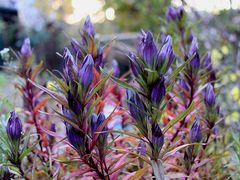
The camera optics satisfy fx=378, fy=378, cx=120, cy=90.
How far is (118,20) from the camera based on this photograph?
5867 mm

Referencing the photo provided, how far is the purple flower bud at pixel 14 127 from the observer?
455 mm

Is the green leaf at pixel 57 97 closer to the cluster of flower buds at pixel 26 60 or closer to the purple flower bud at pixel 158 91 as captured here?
the purple flower bud at pixel 158 91

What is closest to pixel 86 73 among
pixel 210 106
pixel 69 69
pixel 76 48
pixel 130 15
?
pixel 69 69

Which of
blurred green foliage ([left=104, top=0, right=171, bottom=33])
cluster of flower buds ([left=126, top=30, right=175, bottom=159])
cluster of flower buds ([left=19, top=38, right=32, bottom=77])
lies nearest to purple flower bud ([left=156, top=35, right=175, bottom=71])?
cluster of flower buds ([left=126, top=30, right=175, bottom=159])

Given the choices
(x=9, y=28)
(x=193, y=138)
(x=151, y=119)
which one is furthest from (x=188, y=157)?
(x=9, y=28)

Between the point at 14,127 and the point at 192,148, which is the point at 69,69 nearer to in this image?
the point at 14,127

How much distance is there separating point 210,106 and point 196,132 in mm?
64

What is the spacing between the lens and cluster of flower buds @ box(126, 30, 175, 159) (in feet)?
1.28

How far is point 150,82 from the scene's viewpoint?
15.4 inches

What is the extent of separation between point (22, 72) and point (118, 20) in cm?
533

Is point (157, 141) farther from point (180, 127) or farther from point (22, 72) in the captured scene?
point (22, 72)

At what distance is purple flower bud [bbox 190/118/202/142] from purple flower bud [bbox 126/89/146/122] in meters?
0.11

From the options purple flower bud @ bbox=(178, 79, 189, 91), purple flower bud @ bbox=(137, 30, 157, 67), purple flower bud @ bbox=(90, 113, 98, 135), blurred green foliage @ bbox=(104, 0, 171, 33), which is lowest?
purple flower bud @ bbox=(90, 113, 98, 135)

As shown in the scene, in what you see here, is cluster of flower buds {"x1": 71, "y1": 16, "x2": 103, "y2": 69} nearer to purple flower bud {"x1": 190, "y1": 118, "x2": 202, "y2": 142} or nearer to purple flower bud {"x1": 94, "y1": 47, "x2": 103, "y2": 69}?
purple flower bud {"x1": 94, "y1": 47, "x2": 103, "y2": 69}
